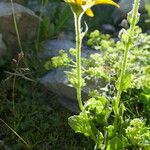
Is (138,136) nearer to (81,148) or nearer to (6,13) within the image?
(81,148)

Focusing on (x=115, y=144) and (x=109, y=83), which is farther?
(x=109, y=83)

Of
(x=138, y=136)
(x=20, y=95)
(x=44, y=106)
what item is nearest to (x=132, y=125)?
(x=138, y=136)

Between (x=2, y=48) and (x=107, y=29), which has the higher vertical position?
(x=2, y=48)

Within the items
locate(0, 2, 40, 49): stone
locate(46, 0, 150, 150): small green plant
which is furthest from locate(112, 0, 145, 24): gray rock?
locate(46, 0, 150, 150): small green plant

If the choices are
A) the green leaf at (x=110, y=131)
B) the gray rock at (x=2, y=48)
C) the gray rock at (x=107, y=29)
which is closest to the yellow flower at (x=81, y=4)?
the green leaf at (x=110, y=131)

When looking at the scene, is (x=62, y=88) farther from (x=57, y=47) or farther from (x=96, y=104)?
(x=57, y=47)

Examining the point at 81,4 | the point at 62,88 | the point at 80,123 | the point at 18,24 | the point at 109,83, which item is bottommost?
the point at 62,88

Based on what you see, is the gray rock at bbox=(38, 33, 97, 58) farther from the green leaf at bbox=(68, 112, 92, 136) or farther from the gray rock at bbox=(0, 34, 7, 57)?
the green leaf at bbox=(68, 112, 92, 136)

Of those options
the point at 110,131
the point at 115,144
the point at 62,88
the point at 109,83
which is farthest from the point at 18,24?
the point at 115,144

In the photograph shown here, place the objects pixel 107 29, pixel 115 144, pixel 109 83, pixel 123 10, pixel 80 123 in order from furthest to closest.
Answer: pixel 123 10 → pixel 107 29 → pixel 109 83 → pixel 80 123 → pixel 115 144
